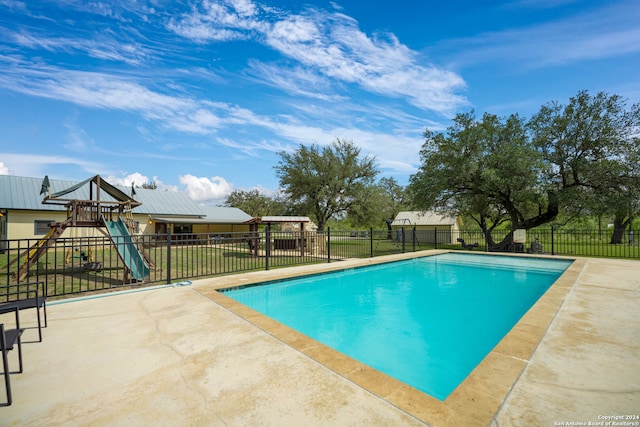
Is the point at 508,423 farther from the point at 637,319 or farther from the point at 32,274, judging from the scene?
the point at 32,274

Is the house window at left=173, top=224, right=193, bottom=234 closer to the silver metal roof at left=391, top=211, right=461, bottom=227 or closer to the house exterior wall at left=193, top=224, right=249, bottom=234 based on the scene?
the house exterior wall at left=193, top=224, right=249, bottom=234

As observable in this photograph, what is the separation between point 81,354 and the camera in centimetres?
343

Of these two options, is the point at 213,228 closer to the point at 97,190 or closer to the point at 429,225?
the point at 97,190

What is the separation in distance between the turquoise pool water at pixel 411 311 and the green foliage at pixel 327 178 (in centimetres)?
1692

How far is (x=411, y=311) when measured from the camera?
22.0 ft

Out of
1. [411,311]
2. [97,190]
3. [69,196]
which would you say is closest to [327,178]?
[97,190]

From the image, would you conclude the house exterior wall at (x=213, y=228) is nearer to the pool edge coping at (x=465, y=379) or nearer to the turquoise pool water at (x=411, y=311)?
the turquoise pool water at (x=411, y=311)

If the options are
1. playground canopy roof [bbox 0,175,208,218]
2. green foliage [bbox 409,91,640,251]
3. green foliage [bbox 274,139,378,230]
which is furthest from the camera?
green foliage [bbox 274,139,378,230]

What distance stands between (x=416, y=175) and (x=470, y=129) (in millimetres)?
4286

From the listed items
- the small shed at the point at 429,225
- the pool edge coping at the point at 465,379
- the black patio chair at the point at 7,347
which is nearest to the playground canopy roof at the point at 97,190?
the pool edge coping at the point at 465,379

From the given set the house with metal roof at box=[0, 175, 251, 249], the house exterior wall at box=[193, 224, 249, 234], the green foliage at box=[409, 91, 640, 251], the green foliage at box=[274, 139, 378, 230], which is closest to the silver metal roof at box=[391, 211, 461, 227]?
the green foliage at box=[274, 139, 378, 230]

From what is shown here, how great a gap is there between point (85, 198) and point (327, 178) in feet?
66.4

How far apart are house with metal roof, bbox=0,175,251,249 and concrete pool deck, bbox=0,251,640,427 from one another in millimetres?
12417

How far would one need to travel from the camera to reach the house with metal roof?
20.7 m
